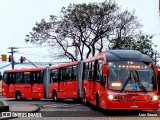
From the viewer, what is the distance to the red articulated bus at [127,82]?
1906 cm

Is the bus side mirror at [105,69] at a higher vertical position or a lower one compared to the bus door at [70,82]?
higher

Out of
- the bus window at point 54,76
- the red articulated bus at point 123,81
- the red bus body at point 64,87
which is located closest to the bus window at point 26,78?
the red bus body at point 64,87

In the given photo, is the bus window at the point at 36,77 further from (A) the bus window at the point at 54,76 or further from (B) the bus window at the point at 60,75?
(B) the bus window at the point at 60,75

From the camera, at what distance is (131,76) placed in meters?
19.5

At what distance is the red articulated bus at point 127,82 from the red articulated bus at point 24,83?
660 inches

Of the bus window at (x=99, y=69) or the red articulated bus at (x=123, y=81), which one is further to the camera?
the bus window at (x=99, y=69)

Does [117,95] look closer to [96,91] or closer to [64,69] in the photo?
[96,91]

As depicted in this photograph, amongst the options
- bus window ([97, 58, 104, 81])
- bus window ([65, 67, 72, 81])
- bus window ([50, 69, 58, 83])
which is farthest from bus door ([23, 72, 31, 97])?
bus window ([97, 58, 104, 81])

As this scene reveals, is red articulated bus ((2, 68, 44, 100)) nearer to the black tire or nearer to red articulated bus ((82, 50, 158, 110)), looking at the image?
the black tire

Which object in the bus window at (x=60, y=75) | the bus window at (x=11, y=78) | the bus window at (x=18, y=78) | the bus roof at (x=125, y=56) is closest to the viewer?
the bus roof at (x=125, y=56)

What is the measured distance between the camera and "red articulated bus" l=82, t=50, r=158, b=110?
19.1 metres

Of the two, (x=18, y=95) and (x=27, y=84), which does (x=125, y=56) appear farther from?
(x=18, y=95)

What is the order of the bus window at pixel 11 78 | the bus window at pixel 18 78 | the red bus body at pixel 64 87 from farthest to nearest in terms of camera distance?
the bus window at pixel 11 78
the bus window at pixel 18 78
the red bus body at pixel 64 87

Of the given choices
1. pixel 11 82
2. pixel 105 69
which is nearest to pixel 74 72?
pixel 105 69
